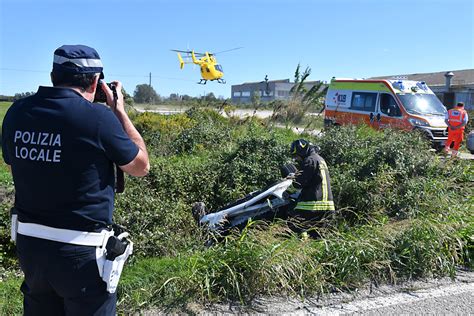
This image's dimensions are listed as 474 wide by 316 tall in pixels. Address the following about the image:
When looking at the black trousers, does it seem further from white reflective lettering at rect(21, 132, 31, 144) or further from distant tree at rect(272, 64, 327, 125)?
distant tree at rect(272, 64, 327, 125)

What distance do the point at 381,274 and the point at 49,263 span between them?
2.92 metres

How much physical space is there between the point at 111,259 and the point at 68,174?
468 millimetres

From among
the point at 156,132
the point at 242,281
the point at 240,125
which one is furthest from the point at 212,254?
the point at 240,125

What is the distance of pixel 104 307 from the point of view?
2.21m

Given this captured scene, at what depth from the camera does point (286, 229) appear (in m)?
4.61

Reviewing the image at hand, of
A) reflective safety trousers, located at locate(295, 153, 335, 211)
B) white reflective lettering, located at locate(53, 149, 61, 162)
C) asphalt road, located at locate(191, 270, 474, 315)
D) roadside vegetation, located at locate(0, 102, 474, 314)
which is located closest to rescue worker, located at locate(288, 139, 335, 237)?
reflective safety trousers, located at locate(295, 153, 335, 211)

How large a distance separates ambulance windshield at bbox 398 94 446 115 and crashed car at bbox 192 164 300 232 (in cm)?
980

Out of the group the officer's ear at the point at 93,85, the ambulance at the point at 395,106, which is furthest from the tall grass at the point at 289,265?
the ambulance at the point at 395,106

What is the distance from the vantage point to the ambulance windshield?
14.3 metres

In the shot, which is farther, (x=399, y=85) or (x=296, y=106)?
(x=399, y=85)

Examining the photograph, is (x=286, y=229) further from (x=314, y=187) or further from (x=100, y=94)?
(x=100, y=94)

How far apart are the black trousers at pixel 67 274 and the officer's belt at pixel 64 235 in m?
0.02

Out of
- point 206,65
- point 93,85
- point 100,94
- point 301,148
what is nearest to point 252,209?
point 301,148

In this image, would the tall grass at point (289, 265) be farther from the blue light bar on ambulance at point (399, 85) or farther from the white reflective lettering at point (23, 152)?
the blue light bar on ambulance at point (399, 85)
